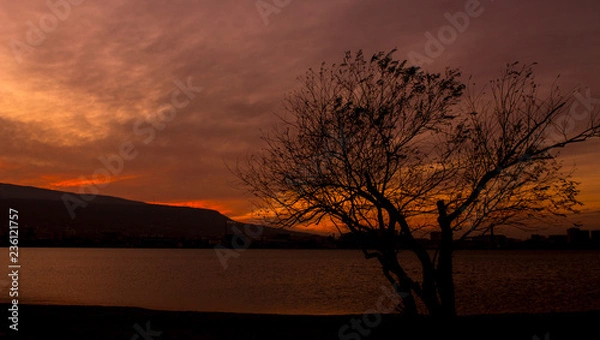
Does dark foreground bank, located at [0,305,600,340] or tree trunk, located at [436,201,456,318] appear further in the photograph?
tree trunk, located at [436,201,456,318]

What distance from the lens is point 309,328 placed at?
19953 millimetres

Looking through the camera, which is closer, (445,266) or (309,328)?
(445,266)

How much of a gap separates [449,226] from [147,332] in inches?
436

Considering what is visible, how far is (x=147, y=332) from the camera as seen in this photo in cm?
1912

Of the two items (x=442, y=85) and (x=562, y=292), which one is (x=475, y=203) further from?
(x=562, y=292)

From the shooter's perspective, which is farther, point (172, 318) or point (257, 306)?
point (257, 306)

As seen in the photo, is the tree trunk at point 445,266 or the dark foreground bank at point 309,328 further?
the tree trunk at point 445,266

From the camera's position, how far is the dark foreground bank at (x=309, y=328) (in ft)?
59.5

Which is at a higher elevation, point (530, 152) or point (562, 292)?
point (530, 152)

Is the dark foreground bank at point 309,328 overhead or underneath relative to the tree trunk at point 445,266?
underneath

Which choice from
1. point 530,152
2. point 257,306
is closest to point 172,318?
point 530,152

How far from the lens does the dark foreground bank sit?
1814 cm

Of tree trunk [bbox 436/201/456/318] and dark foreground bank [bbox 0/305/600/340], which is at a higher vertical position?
tree trunk [bbox 436/201/456/318]

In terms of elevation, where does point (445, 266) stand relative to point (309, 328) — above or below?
above
